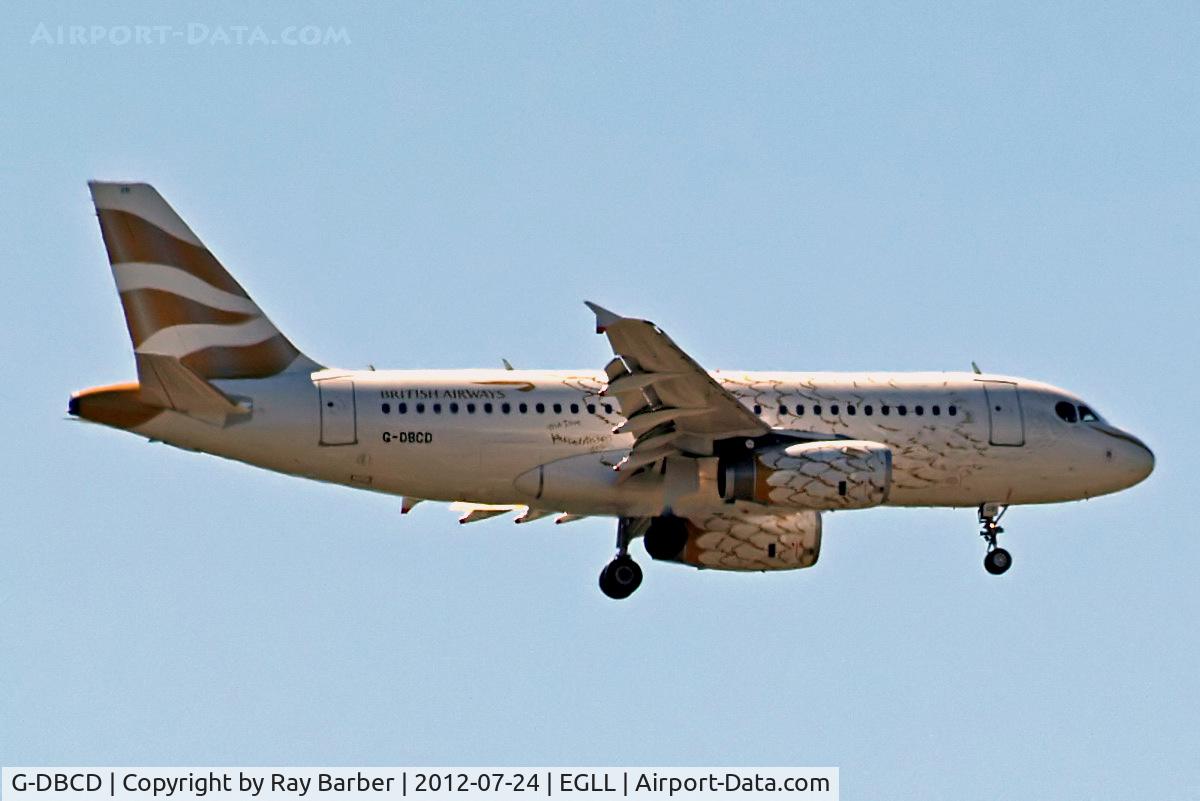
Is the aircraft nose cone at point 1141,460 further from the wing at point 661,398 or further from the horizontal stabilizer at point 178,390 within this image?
the horizontal stabilizer at point 178,390

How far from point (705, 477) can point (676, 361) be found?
152 inches

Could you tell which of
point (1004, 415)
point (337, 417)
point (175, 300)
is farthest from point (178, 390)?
point (1004, 415)

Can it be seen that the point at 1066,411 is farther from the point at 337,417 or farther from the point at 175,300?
the point at 175,300

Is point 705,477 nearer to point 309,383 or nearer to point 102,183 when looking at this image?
point 309,383

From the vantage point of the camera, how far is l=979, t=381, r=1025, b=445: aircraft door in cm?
5256

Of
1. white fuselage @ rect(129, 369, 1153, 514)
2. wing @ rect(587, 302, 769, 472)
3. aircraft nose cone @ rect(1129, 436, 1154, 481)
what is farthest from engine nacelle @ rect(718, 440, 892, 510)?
aircraft nose cone @ rect(1129, 436, 1154, 481)

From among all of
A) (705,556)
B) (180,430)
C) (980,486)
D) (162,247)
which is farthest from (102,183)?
(980,486)

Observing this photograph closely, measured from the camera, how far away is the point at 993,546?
5362 centimetres

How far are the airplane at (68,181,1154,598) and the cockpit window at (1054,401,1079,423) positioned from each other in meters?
0.85

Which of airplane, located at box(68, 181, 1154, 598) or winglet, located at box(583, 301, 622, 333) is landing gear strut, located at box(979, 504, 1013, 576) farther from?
winglet, located at box(583, 301, 622, 333)

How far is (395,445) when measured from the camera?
49.2m

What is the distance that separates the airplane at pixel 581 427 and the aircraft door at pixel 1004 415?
0.14 feet

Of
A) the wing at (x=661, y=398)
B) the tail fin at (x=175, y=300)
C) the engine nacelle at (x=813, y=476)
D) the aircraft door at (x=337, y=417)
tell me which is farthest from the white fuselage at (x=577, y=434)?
the engine nacelle at (x=813, y=476)

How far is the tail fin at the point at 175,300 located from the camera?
49.7 m
